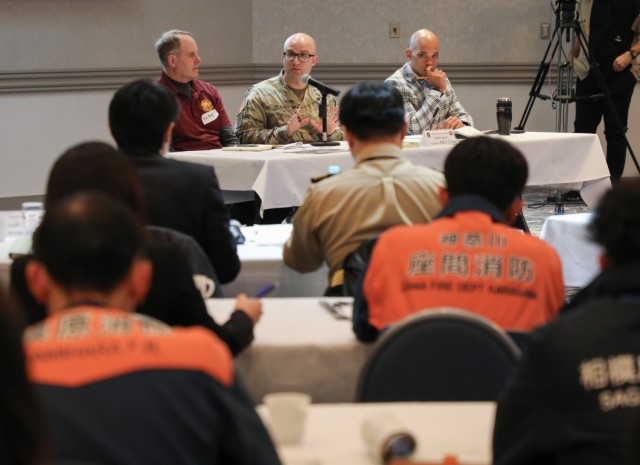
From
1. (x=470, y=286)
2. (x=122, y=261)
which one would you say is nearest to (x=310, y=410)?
(x=470, y=286)

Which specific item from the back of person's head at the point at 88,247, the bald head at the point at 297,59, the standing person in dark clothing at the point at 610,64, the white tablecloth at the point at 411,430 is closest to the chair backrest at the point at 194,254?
the white tablecloth at the point at 411,430

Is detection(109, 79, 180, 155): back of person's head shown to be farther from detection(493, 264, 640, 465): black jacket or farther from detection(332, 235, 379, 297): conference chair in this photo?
detection(493, 264, 640, 465): black jacket

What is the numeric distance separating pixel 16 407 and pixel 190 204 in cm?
226

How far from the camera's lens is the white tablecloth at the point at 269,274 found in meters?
3.39

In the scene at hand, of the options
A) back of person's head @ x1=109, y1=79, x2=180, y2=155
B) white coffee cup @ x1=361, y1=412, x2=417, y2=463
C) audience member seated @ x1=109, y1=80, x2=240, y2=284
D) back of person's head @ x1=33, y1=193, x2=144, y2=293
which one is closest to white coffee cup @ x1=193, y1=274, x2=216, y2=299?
audience member seated @ x1=109, y1=80, x2=240, y2=284

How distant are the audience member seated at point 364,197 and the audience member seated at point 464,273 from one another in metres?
0.67

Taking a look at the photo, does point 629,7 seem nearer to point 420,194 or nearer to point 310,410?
point 420,194

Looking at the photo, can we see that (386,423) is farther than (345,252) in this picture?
No

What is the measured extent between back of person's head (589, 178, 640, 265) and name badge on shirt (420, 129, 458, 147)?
3.58 meters

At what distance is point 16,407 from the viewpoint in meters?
0.87

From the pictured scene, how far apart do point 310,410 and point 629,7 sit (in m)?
6.25

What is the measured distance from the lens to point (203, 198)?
3129 mm

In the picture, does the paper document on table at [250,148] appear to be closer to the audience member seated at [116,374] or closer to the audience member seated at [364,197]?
the audience member seated at [364,197]

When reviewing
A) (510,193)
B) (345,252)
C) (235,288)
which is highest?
(510,193)
